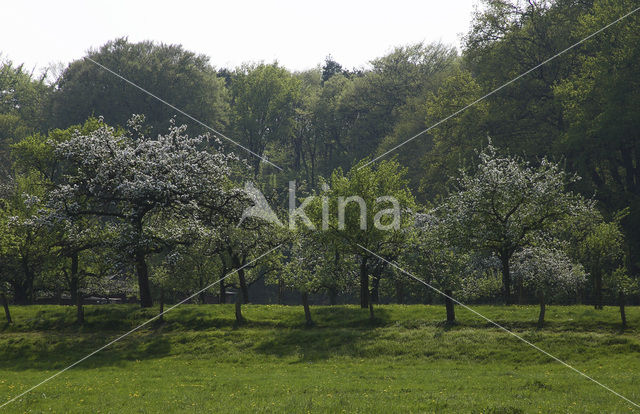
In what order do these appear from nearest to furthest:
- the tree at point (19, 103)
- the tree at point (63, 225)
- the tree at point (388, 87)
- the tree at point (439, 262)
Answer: the tree at point (439, 262) < the tree at point (63, 225) < the tree at point (19, 103) < the tree at point (388, 87)

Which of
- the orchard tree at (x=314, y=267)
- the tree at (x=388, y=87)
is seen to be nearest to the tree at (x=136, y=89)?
the tree at (x=388, y=87)

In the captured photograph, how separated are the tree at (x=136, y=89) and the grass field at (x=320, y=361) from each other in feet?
152

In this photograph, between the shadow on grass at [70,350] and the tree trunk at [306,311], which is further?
the tree trunk at [306,311]

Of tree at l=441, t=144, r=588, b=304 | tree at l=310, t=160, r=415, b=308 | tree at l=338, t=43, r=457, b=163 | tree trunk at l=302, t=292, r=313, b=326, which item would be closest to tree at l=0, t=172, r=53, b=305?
tree trunk at l=302, t=292, r=313, b=326

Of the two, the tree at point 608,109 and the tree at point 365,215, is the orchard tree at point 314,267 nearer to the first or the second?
the tree at point 365,215

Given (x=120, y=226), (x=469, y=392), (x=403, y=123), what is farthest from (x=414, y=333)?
(x=403, y=123)

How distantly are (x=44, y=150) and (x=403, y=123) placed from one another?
49.5 meters

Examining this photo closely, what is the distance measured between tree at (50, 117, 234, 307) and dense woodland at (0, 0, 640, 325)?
15 centimetres

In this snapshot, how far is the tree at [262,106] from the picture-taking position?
97188mm

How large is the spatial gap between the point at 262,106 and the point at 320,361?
2843 inches

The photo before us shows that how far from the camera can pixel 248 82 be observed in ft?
325

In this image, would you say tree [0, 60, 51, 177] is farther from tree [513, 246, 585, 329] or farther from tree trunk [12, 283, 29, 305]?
tree [513, 246, 585, 329]

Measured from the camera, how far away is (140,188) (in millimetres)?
40000

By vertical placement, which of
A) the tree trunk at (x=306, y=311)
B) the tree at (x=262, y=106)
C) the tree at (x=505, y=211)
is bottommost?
the tree trunk at (x=306, y=311)
